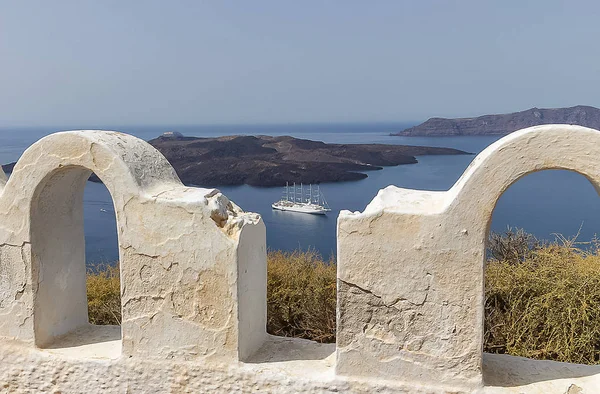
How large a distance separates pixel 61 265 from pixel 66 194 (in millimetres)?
582

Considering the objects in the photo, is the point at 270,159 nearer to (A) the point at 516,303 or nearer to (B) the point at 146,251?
(A) the point at 516,303

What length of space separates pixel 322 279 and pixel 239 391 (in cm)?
414

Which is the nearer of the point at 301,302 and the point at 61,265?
the point at 61,265

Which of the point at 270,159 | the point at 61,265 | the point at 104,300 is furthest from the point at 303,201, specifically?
the point at 61,265

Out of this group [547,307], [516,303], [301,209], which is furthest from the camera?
[301,209]

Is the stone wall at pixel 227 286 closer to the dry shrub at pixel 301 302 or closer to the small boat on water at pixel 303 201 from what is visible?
the dry shrub at pixel 301 302

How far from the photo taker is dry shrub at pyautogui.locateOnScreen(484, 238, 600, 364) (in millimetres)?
6207

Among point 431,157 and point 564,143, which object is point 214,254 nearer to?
point 564,143

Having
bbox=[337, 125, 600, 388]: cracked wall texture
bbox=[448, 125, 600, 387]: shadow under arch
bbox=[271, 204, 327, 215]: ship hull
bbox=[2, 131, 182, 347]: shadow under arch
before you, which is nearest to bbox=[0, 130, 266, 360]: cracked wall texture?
bbox=[2, 131, 182, 347]: shadow under arch

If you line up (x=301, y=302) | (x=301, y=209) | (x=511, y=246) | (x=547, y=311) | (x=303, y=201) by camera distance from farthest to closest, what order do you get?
(x=303, y=201)
(x=301, y=209)
(x=511, y=246)
(x=301, y=302)
(x=547, y=311)

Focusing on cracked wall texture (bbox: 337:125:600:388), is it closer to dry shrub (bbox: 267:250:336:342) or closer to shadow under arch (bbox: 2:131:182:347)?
shadow under arch (bbox: 2:131:182:347)

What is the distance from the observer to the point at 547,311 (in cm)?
646

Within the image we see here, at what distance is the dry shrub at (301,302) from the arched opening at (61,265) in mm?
3197

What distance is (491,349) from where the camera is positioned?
6641 mm
